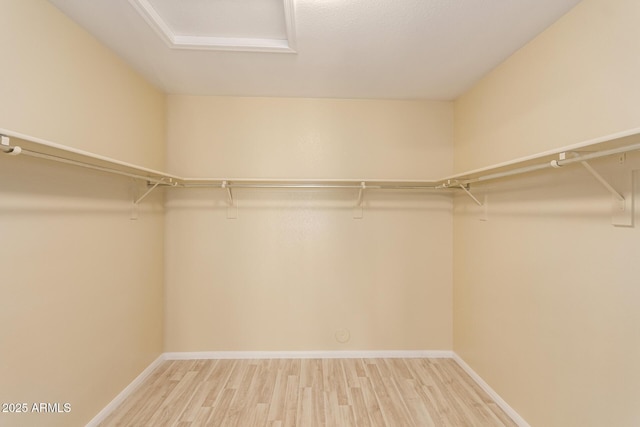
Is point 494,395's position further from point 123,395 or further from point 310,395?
point 123,395

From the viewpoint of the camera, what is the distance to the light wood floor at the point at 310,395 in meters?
1.82

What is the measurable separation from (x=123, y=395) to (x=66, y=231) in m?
1.29

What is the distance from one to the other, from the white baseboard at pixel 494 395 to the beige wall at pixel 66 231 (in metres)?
2.68

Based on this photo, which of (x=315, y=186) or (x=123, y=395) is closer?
(x=123, y=395)

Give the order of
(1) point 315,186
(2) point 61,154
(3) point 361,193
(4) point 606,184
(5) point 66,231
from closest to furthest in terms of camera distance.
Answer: (4) point 606,184, (2) point 61,154, (5) point 66,231, (1) point 315,186, (3) point 361,193

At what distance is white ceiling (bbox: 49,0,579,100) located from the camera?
1473 millimetres

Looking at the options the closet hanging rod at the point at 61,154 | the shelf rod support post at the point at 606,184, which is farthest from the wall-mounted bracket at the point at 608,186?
the closet hanging rod at the point at 61,154

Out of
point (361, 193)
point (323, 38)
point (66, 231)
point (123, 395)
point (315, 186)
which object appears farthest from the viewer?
point (361, 193)

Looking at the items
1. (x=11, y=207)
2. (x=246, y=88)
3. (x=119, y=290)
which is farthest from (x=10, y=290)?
(x=246, y=88)

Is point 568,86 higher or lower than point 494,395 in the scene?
higher

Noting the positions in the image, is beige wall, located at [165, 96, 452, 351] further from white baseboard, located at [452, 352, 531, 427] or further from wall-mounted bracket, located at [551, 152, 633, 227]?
wall-mounted bracket, located at [551, 152, 633, 227]

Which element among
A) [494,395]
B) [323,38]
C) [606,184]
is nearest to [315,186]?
[323,38]

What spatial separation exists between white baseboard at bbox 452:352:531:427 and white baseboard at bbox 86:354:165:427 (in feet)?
8.73

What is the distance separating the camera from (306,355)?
8.45 feet
